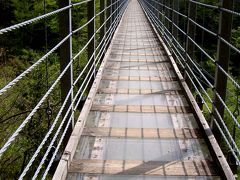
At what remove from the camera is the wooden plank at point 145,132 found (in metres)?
2.93

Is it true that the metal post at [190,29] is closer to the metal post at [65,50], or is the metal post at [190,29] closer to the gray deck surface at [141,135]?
the gray deck surface at [141,135]

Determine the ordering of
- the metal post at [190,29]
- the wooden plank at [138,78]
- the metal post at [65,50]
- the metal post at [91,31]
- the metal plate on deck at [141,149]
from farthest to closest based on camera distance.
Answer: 1. the wooden plank at [138,78]
2. the metal post at [91,31]
3. the metal post at [190,29]
4. the metal plate on deck at [141,149]
5. the metal post at [65,50]

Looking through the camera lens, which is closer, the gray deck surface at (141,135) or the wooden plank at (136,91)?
the gray deck surface at (141,135)

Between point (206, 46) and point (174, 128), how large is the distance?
24016 millimetres

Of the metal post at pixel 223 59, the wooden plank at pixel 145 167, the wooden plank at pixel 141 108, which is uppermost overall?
the metal post at pixel 223 59

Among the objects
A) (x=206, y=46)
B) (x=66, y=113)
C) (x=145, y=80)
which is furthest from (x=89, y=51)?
(x=206, y=46)

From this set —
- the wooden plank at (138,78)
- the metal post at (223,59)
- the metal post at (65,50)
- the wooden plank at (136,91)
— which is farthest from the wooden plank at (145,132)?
the wooden plank at (138,78)

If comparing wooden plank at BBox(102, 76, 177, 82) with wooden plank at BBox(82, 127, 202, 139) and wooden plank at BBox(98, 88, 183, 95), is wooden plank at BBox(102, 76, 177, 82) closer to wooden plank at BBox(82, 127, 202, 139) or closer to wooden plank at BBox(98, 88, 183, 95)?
wooden plank at BBox(98, 88, 183, 95)

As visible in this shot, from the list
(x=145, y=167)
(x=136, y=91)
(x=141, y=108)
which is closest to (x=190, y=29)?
(x=136, y=91)

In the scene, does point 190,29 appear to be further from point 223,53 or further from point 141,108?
point 223,53

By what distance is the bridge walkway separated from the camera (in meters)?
2.38

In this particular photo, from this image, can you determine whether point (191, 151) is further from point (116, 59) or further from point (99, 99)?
point (116, 59)

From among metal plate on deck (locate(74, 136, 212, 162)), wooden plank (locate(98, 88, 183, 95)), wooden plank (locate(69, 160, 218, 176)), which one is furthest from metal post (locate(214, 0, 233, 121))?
wooden plank (locate(98, 88, 183, 95))

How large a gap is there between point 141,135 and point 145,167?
547 mm
